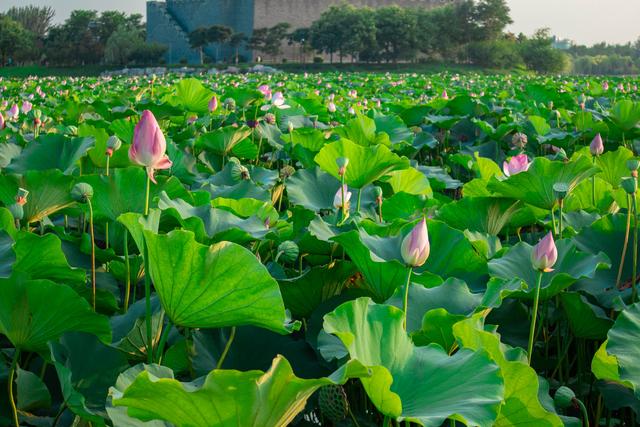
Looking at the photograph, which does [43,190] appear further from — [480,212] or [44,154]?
[480,212]

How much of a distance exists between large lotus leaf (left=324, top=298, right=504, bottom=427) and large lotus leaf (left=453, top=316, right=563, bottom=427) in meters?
0.03

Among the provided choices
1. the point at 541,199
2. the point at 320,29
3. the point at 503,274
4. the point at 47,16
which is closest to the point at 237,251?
the point at 503,274

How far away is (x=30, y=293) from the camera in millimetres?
684

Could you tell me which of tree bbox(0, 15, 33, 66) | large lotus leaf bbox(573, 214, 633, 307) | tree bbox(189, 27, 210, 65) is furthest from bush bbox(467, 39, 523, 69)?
large lotus leaf bbox(573, 214, 633, 307)

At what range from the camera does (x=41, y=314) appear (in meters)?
0.71

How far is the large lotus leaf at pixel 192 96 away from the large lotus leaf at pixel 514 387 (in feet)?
6.28

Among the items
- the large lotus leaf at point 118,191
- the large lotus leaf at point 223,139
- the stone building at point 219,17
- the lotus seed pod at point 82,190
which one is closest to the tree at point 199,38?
the stone building at point 219,17

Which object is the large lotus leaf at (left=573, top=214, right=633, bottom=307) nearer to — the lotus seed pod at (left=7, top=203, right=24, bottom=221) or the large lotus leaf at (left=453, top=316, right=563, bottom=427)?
the large lotus leaf at (left=453, top=316, right=563, bottom=427)

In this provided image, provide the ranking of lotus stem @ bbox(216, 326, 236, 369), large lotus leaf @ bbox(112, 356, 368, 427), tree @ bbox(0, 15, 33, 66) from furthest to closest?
1. tree @ bbox(0, 15, 33, 66)
2. lotus stem @ bbox(216, 326, 236, 369)
3. large lotus leaf @ bbox(112, 356, 368, 427)

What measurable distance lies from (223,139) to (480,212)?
0.88 metres

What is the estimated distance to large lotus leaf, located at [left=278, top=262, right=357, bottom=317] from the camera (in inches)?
33.2

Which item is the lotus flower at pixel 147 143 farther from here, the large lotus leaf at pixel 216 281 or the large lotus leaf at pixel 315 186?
the large lotus leaf at pixel 315 186

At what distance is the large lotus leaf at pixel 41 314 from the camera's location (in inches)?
26.8

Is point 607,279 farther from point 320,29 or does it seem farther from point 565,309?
point 320,29
